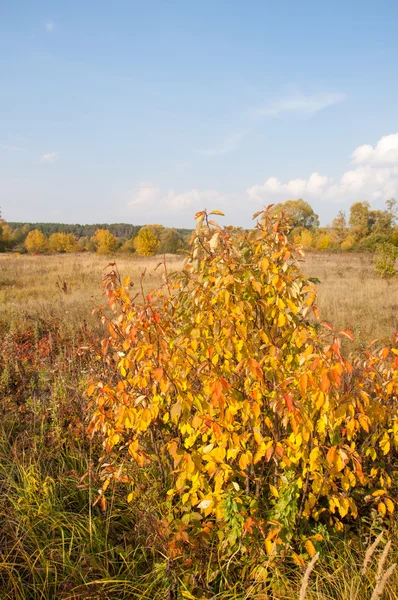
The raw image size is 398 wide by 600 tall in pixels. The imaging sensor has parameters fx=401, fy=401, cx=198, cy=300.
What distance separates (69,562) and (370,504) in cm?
181

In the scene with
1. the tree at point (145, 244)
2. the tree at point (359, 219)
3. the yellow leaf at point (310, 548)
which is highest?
the tree at point (359, 219)

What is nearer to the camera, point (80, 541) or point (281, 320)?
point (281, 320)

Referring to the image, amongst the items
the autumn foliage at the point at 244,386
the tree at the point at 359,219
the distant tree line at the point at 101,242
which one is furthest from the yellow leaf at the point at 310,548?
the tree at the point at 359,219

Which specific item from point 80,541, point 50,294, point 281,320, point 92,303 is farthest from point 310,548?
point 50,294

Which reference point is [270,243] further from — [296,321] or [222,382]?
[222,382]

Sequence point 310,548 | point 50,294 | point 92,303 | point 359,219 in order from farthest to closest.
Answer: point 359,219, point 50,294, point 92,303, point 310,548

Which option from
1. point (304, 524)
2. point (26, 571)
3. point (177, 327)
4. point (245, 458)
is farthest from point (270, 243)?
point (26, 571)

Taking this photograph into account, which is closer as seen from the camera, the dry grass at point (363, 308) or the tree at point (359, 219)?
the dry grass at point (363, 308)

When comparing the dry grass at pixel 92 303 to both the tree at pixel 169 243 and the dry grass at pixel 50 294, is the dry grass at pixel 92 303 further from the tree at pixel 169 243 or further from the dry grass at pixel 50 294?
the tree at pixel 169 243

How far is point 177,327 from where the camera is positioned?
246cm

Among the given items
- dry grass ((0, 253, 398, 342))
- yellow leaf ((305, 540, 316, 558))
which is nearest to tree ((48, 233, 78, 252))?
dry grass ((0, 253, 398, 342))

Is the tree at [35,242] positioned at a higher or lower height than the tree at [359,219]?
lower

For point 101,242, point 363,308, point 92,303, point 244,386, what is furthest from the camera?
point 101,242

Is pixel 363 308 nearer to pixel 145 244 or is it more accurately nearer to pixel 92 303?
pixel 92 303
